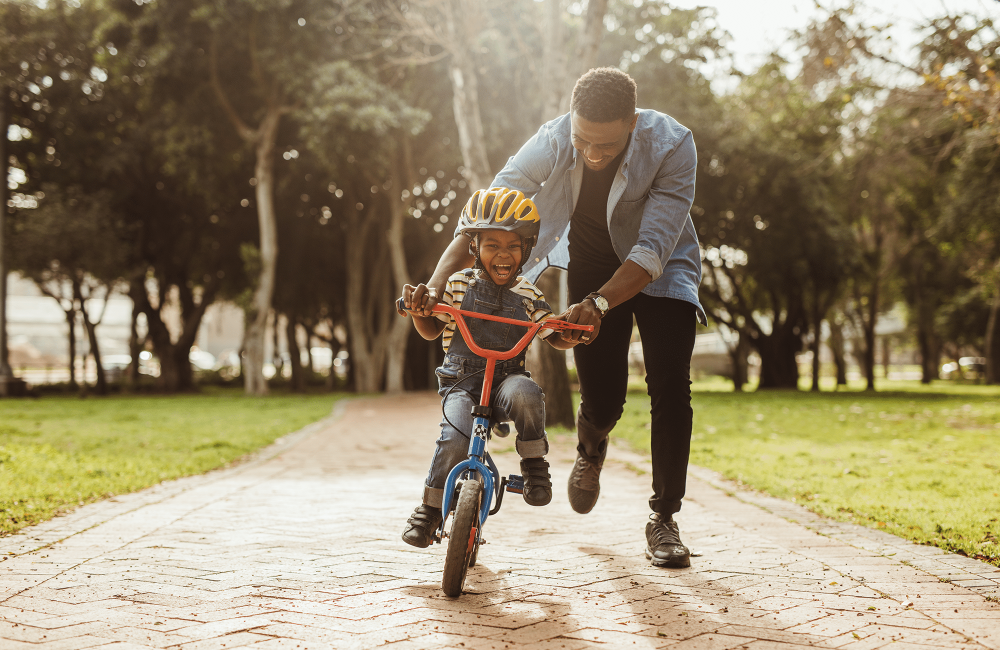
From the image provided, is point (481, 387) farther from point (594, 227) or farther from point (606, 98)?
point (606, 98)

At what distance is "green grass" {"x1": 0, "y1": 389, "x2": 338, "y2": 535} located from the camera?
5316 millimetres

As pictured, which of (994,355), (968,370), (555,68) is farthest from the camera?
(968,370)

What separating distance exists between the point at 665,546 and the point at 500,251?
57.0 inches

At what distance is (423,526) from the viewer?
9.87 feet

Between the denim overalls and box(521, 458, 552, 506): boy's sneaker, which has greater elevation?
the denim overalls

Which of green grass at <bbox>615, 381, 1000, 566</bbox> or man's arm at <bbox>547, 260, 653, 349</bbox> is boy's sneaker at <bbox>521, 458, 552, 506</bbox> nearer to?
man's arm at <bbox>547, 260, 653, 349</bbox>

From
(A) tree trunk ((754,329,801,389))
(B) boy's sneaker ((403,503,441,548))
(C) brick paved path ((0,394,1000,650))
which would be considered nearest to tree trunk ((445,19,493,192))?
(C) brick paved path ((0,394,1000,650))

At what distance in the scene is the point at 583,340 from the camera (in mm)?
2994

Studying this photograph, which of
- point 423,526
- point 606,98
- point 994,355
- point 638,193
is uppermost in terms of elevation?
point 606,98

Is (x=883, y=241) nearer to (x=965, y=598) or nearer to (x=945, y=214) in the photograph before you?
(x=945, y=214)

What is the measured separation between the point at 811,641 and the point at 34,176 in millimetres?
24113

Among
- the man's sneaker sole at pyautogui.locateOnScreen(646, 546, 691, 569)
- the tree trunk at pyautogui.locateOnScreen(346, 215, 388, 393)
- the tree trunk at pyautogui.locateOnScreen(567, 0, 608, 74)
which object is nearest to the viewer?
the man's sneaker sole at pyautogui.locateOnScreen(646, 546, 691, 569)

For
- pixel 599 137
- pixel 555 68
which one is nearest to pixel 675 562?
pixel 599 137

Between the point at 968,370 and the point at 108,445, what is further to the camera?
the point at 968,370
